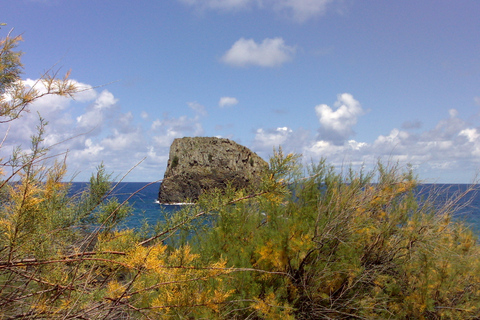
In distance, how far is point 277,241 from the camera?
3.68 metres

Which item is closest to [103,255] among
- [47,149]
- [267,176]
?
[47,149]

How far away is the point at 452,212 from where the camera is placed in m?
5.34

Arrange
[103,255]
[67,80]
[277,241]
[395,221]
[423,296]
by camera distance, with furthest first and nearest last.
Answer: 1. [395,221]
2. [423,296]
3. [277,241]
4. [67,80]
5. [103,255]

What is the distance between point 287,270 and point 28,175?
2.82 m

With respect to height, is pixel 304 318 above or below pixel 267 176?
below

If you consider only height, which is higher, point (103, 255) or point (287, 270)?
point (103, 255)

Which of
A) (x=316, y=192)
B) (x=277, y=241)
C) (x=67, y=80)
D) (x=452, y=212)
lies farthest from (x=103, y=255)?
(x=452, y=212)

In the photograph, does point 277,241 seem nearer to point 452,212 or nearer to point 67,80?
point 67,80

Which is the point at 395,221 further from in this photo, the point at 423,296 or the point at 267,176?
the point at 267,176

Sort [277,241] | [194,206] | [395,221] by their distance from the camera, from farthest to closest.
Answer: [395,221] < [277,241] < [194,206]

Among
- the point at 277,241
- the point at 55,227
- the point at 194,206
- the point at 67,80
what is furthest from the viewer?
the point at 277,241

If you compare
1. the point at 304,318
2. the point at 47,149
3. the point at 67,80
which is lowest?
the point at 304,318

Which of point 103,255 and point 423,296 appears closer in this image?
point 103,255

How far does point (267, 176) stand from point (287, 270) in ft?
5.46
